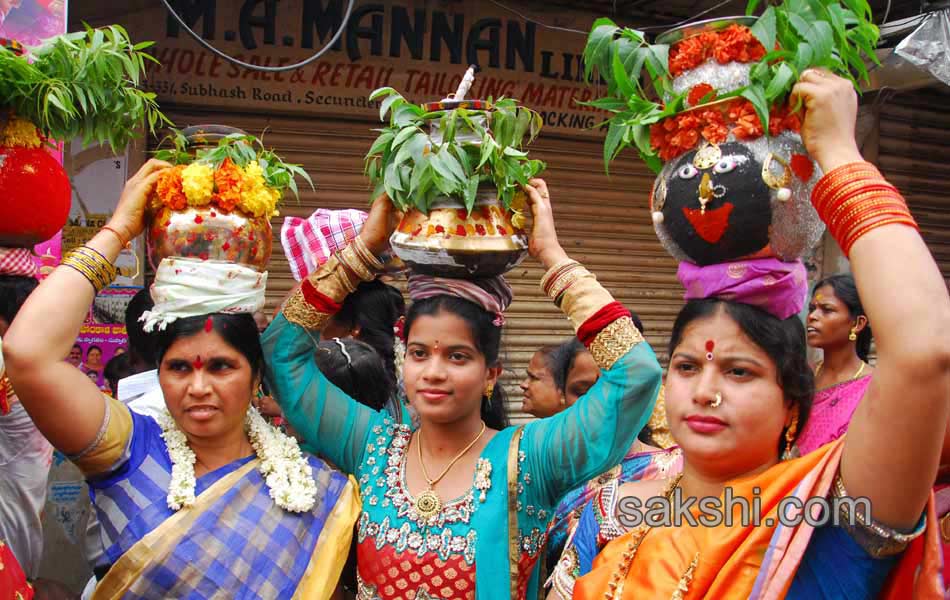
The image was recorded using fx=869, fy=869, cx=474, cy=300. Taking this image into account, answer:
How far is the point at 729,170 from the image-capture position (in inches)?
84.3

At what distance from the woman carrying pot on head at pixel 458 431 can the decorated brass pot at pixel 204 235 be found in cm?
28

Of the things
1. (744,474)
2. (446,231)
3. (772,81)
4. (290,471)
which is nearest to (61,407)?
(290,471)

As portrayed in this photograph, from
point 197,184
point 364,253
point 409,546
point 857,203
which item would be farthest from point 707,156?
point 197,184

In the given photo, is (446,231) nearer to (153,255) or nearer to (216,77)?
(153,255)

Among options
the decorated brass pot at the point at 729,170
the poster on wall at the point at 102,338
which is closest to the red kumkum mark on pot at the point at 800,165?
the decorated brass pot at the point at 729,170

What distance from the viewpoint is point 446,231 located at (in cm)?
269

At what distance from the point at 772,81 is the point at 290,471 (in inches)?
75.3

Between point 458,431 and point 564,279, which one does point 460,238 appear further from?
point 458,431

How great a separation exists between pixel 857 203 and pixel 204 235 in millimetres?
1945

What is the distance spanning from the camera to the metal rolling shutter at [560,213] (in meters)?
7.46

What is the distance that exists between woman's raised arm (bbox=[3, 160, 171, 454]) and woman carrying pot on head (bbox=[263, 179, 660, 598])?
0.62 m

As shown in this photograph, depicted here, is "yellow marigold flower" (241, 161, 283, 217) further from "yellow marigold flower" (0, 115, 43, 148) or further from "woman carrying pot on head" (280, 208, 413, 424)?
"woman carrying pot on head" (280, 208, 413, 424)

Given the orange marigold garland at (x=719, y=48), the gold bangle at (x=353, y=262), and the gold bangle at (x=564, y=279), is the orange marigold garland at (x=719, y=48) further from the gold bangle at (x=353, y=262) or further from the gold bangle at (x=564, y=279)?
the gold bangle at (x=353, y=262)

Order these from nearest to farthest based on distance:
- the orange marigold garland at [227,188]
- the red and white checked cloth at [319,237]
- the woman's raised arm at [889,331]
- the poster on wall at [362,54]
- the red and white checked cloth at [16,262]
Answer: the woman's raised arm at [889,331] → the orange marigold garland at [227,188] → the red and white checked cloth at [16,262] → the red and white checked cloth at [319,237] → the poster on wall at [362,54]
